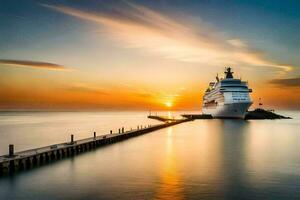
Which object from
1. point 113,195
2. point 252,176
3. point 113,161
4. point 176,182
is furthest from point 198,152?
point 113,195

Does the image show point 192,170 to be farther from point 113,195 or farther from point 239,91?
point 239,91

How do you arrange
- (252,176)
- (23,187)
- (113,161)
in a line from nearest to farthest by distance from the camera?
(23,187), (252,176), (113,161)

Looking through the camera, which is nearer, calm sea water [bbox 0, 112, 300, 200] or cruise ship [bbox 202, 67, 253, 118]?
calm sea water [bbox 0, 112, 300, 200]

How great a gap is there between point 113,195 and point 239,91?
102 meters

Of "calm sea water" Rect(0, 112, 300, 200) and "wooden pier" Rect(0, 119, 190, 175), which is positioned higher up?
"wooden pier" Rect(0, 119, 190, 175)

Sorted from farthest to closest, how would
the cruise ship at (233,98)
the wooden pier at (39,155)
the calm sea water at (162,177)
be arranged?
the cruise ship at (233,98), the wooden pier at (39,155), the calm sea water at (162,177)

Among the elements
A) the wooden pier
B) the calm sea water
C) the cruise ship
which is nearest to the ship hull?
the cruise ship

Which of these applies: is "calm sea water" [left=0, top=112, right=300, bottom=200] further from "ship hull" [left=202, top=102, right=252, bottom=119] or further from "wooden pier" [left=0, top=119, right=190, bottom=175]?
"ship hull" [left=202, top=102, right=252, bottom=119]

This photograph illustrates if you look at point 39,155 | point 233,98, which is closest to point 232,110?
point 233,98

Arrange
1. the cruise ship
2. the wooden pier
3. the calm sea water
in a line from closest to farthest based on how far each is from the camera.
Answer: the calm sea water, the wooden pier, the cruise ship

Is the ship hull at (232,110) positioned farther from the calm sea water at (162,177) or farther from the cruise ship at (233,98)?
the calm sea water at (162,177)

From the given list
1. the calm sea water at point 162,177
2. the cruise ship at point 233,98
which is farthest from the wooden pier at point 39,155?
the cruise ship at point 233,98

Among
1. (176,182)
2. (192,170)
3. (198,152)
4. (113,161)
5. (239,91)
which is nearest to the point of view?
(176,182)

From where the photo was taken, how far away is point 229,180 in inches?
1043
